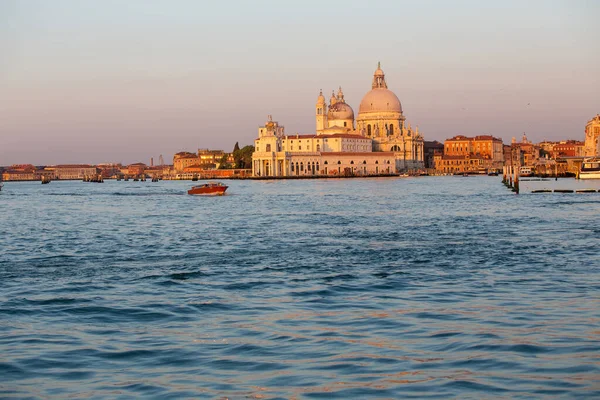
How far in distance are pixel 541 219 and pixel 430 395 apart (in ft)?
55.9

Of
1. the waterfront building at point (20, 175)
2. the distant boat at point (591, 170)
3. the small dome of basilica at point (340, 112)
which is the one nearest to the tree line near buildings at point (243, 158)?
the small dome of basilica at point (340, 112)

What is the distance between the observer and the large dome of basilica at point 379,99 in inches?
4589

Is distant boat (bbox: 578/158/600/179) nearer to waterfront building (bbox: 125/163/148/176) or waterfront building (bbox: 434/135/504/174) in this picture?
waterfront building (bbox: 434/135/504/174)

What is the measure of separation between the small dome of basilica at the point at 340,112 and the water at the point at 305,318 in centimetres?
10004

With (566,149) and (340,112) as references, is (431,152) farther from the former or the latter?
(566,149)

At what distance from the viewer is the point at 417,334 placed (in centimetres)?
741

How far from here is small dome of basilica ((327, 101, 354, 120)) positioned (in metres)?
117

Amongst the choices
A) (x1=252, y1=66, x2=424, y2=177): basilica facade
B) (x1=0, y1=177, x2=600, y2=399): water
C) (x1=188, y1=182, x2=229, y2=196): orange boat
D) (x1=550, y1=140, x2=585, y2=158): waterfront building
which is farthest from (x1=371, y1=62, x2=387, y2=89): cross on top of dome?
(x1=0, y1=177, x2=600, y2=399): water

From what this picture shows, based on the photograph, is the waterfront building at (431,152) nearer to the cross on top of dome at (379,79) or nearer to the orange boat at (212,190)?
the cross on top of dome at (379,79)

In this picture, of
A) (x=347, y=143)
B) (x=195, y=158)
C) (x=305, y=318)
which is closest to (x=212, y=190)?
(x=305, y=318)

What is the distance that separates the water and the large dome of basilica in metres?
100

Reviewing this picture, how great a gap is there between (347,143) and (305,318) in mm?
101539

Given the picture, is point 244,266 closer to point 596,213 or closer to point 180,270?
point 180,270

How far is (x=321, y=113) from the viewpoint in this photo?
116500 millimetres
